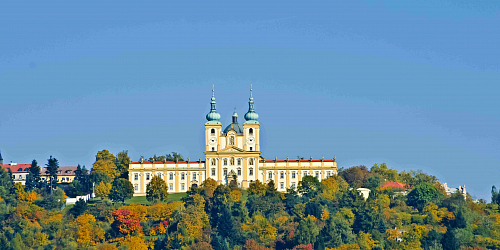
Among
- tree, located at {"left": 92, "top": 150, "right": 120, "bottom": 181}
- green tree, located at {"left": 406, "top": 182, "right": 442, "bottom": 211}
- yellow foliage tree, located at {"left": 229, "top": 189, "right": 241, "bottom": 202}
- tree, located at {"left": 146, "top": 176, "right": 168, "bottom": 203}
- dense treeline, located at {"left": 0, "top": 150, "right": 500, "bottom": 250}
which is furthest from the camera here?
tree, located at {"left": 92, "top": 150, "right": 120, "bottom": 181}

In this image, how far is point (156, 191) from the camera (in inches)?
5807

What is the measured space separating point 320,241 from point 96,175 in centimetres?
3947

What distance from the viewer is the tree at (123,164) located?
524ft

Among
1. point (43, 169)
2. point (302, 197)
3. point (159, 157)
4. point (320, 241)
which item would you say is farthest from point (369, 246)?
point (43, 169)

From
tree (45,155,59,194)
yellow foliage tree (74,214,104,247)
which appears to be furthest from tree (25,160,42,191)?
yellow foliage tree (74,214,104,247)

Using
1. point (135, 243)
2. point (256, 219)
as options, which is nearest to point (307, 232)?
point (256, 219)

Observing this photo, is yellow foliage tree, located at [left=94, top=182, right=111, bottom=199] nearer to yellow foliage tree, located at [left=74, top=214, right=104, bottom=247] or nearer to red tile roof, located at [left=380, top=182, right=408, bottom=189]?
yellow foliage tree, located at [left=74, top=214, right=104, bottom=247]

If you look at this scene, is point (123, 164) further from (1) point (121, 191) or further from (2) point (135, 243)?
(2) point (135, 243)

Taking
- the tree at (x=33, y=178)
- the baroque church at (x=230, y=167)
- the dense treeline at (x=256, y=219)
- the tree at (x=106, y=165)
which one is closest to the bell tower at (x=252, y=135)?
the baroque church at (x=230, y=167)

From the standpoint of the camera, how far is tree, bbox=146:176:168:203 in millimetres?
147375

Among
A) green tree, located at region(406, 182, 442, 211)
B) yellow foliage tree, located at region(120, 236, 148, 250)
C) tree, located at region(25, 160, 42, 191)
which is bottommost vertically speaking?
yellow foliage tree, located at region(120, 236, 148, 250)

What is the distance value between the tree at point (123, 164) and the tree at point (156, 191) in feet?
32.4

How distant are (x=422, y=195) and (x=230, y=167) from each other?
88.8 ft

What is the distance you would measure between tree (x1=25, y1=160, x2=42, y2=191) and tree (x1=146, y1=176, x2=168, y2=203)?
69.3 ft
